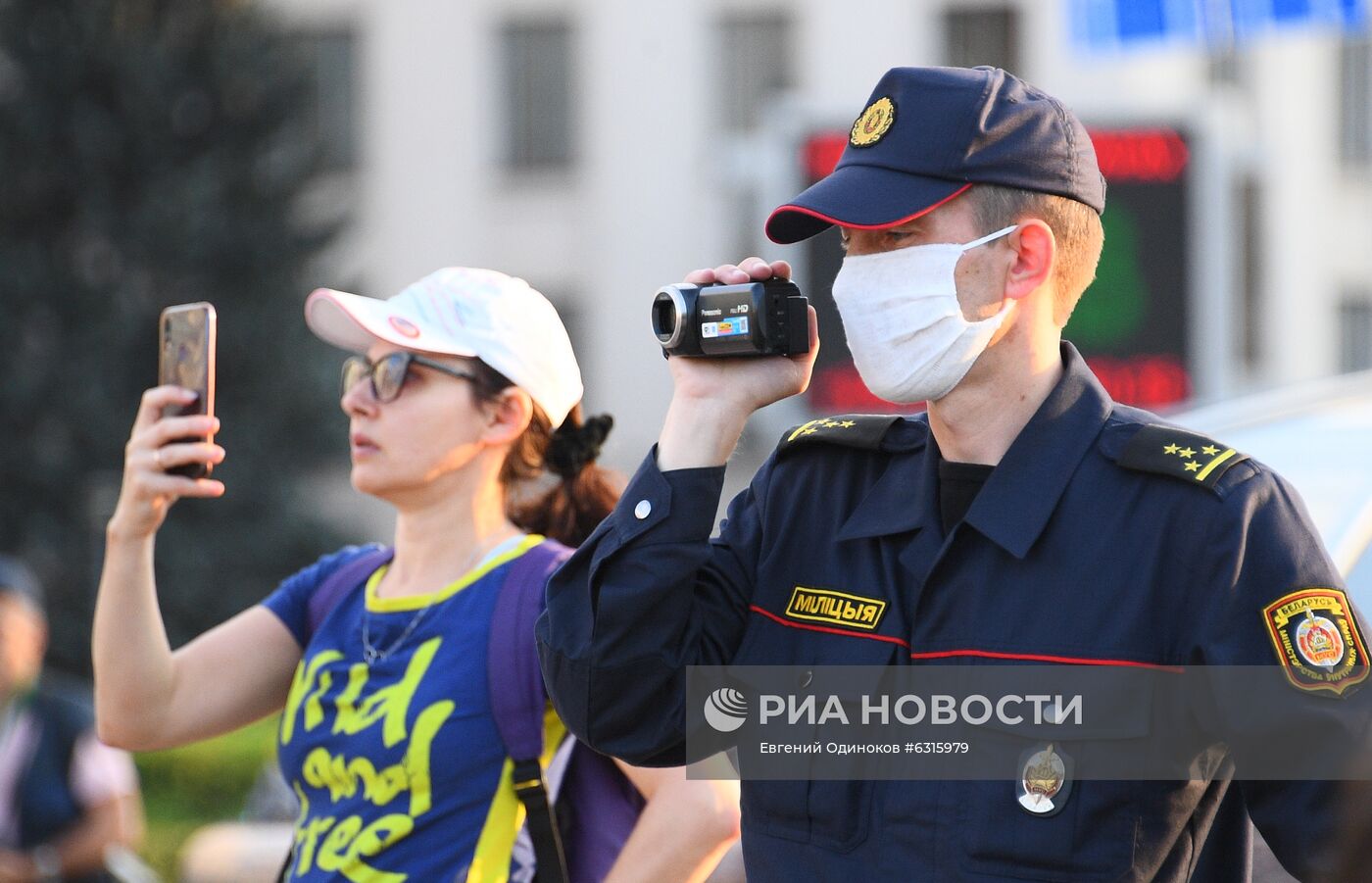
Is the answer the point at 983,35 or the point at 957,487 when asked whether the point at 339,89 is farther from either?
the point at 957,487

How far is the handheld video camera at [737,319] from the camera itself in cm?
251

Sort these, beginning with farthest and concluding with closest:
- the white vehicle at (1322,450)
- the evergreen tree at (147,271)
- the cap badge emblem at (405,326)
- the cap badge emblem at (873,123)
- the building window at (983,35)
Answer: the building window at (983,35) < the evergreen tree at (147,271) < the cap badge emblem at (405,326) < the white vehicle at (1322,450) < the cap badge emblem at (873,123)

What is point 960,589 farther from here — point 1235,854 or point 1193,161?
point 1193,161

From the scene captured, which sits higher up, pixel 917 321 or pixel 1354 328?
pixel 917 321

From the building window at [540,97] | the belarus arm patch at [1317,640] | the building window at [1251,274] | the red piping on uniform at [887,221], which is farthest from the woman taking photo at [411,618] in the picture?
the building window at [540,97]

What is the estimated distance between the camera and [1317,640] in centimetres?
211

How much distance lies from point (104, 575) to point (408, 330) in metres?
0.68

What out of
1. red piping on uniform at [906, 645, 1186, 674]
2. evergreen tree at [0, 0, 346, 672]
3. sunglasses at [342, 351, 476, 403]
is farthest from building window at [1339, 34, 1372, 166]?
red piping on uniform at [906, 645, 1186, 674]

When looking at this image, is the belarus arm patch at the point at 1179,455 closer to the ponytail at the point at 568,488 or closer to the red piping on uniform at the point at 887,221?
the red piping on uniform at the point at 887,221

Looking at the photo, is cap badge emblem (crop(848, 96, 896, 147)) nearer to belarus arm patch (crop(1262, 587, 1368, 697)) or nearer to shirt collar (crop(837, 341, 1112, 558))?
shirt collar (crop(837, 341, 1112, 558))

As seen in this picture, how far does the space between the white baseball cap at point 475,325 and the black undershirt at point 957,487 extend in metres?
1.07

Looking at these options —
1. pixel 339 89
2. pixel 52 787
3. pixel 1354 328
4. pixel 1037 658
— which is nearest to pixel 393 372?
pixel 1037 658

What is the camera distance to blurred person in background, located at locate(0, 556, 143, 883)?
5535mm

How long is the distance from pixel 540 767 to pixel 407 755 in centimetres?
21
